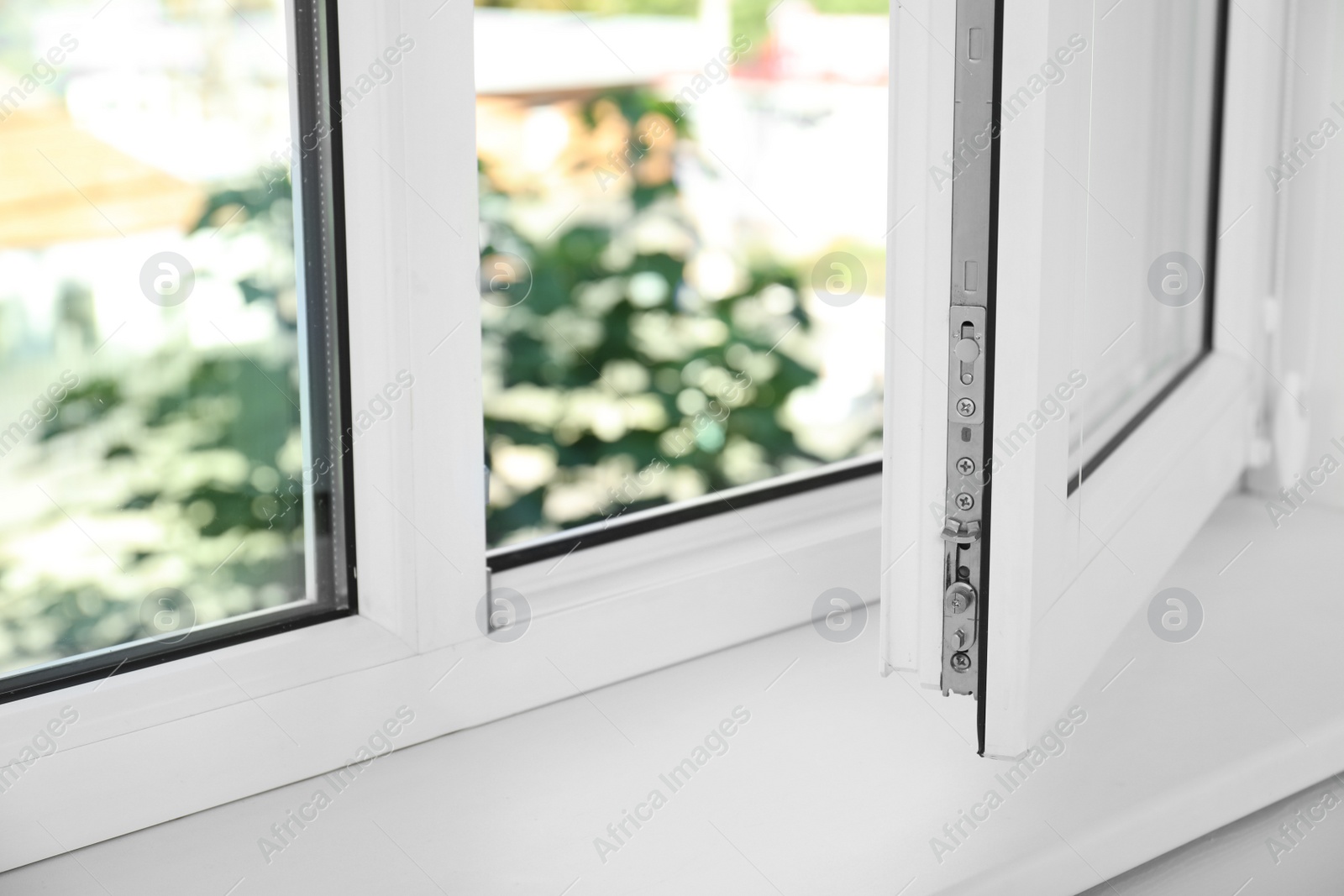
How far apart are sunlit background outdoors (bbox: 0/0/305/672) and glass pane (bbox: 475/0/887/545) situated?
1.83ft

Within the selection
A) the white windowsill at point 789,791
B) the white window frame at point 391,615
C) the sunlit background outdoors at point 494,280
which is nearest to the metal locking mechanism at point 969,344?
the white windowsill at point 789,791

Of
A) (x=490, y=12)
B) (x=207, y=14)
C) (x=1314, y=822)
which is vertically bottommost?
(x=1314, y=822)

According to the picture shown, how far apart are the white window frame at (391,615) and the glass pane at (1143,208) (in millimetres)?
366

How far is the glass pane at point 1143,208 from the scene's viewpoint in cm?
71

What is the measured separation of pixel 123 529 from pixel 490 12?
844mm

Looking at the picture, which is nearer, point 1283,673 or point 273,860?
point 273,860

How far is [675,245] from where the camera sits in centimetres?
156

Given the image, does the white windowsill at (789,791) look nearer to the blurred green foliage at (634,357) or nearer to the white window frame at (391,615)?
the white window frame at (391,615)

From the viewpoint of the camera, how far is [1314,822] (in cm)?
82

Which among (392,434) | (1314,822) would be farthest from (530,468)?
(1314,822)

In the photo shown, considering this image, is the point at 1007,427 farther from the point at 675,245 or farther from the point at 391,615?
the point at 675,245

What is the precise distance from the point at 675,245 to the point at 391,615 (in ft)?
2.82

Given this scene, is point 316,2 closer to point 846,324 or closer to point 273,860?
point 273,860

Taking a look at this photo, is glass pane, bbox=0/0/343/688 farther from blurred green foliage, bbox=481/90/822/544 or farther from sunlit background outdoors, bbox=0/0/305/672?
blurred green foliage, bbox=481/90/822/544
